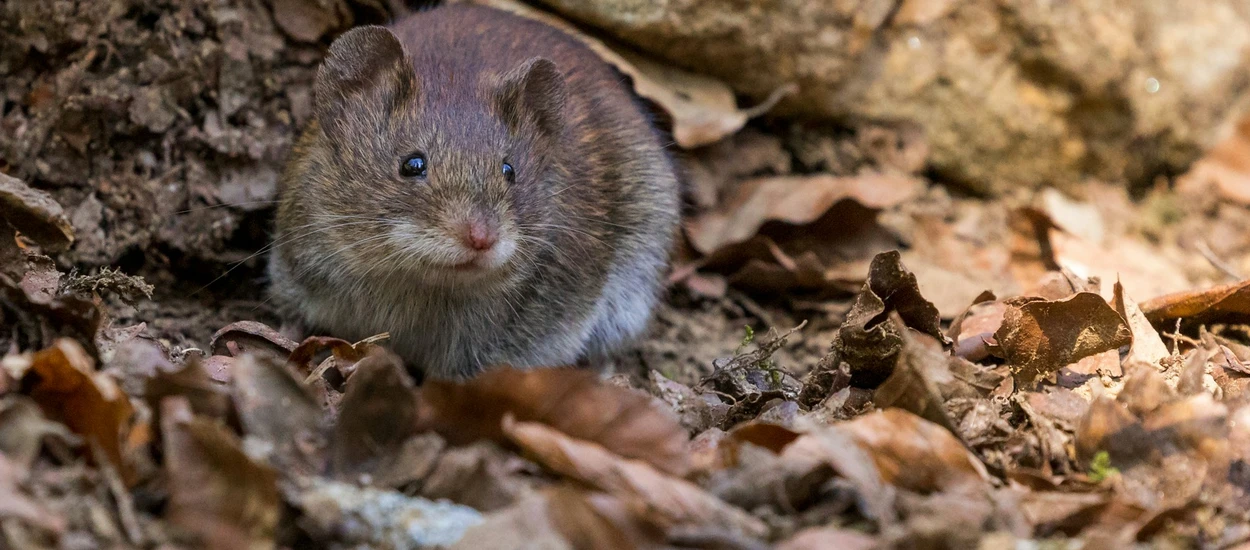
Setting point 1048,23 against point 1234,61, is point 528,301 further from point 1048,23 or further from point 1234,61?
point 1234,61

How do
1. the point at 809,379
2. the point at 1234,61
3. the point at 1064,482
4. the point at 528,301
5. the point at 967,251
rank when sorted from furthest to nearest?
1. the point at 1234,61
2. the point at 967,251
3. the point at 528,301
4. the point at 809,379
5. the point at 1064,482

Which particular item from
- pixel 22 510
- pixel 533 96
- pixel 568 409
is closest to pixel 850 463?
pixel 568 409

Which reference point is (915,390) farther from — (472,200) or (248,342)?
(248,342)

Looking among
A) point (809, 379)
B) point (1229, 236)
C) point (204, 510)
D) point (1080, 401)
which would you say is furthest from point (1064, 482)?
point (1229, 236)

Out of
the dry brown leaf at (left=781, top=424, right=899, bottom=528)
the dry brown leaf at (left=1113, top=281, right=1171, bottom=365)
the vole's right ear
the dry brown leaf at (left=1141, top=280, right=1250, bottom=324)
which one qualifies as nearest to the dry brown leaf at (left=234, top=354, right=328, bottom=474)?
the dry brown leaf at (left=781, top=424, right=899, bottom=528)

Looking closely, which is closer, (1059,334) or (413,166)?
(1059,334)
